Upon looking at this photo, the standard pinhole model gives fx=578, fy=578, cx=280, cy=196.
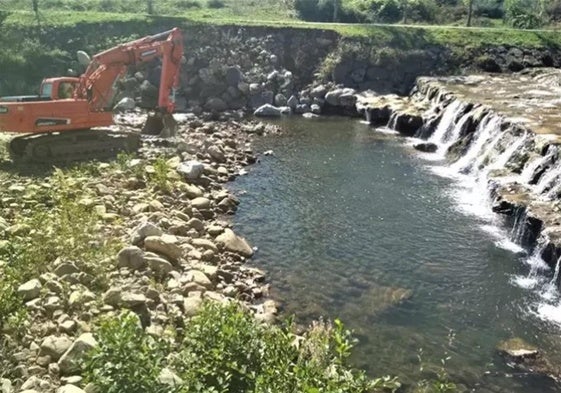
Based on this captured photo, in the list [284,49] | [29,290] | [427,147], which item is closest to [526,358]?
[29,290]

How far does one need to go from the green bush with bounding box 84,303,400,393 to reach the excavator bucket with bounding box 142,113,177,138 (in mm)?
14780

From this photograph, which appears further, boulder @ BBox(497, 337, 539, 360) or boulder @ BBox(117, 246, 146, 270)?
boulder @ BBox(117, 246, 146, 270)

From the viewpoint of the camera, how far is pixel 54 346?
873cm

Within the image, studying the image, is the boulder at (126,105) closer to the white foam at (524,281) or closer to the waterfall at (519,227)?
the waterfall at (519,227)

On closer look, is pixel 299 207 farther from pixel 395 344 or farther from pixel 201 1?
pixel 201 1

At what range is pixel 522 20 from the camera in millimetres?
47281

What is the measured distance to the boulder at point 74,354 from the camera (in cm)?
821

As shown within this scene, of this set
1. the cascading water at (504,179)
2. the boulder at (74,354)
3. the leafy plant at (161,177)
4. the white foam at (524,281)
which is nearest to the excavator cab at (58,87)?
the leafy plant at (161,177)

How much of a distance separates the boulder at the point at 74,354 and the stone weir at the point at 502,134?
35.3ft

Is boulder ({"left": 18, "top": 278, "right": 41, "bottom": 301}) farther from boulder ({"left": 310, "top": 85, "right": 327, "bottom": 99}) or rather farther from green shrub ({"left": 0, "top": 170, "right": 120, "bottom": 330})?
boulder ({"left": 310, "top": 85, "right": 327, "bottom": 99})

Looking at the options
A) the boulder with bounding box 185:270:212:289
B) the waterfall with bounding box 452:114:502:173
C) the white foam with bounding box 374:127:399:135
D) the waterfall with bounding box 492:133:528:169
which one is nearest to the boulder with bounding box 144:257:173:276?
the boulder with bounding box 185:270:212:289

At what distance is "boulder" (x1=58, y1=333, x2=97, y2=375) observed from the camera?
8211 millimetres

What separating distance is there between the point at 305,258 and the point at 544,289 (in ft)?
18.9

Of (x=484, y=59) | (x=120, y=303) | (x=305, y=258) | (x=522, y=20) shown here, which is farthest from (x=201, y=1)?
(x=120, y=303)
